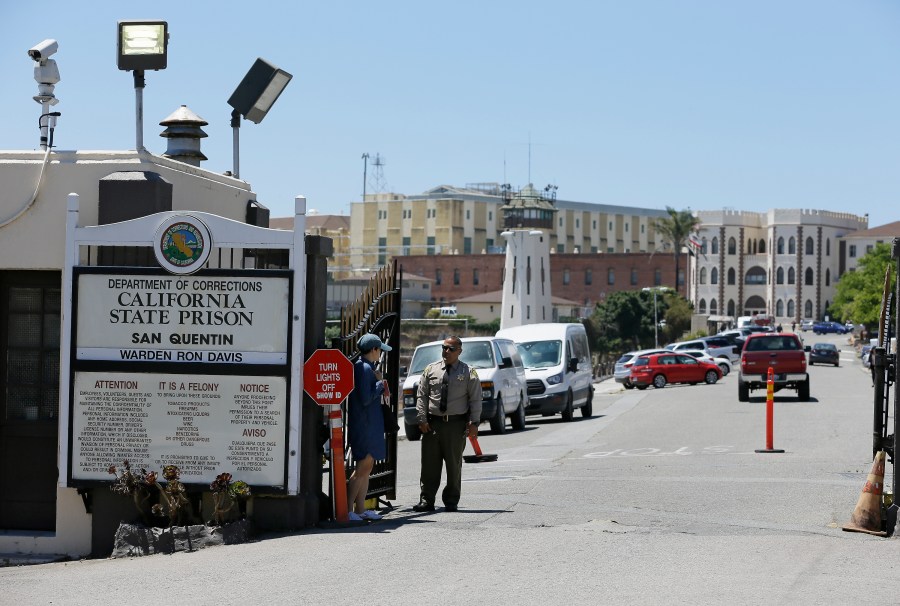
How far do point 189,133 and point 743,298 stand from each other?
14789 cm

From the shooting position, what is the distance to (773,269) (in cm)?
16012

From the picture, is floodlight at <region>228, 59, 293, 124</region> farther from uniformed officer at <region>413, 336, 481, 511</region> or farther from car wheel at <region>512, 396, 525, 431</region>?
car wheel at <region>512, 396, 525, 431</region>

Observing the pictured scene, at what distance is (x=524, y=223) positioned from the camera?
336 ft

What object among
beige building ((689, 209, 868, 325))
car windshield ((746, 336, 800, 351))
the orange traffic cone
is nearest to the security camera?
the orange traffic cone

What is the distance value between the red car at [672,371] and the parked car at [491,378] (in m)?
23.3

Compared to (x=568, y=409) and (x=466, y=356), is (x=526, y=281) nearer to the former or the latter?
(x=568, y=409)

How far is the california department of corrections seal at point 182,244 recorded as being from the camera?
1115 cm

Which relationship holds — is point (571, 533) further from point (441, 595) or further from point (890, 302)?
point (890, 302)

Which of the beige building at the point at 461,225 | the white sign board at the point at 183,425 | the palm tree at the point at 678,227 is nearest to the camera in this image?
the white sign board at the point at 183,425

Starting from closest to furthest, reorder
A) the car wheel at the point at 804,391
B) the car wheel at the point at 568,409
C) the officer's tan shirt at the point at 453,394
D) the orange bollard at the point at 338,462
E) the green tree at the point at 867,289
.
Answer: the orange bollard at the point at 338,462, the officer's tan shirt at the point at 453,394, the car wheel at the point at 568,409, the car wheel at the point at 804,391, the green tree at the point at 867,289

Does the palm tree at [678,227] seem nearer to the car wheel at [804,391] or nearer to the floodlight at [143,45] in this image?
the car wheel at [804,391]

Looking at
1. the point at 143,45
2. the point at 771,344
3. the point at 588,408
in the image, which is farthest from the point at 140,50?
the point at 771,344

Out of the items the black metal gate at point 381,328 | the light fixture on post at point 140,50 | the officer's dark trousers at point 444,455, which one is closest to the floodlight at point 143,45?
the light fixture on post at point 140,50

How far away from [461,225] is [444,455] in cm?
14582
